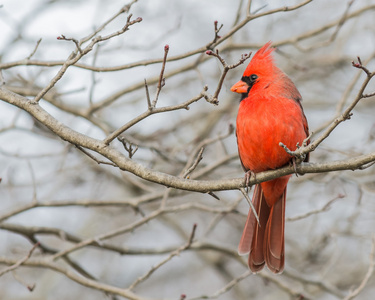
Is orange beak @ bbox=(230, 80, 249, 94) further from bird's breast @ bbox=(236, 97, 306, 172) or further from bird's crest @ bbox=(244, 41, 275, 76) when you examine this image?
bird's breast @ bbox=(236, 97, 306, 172)

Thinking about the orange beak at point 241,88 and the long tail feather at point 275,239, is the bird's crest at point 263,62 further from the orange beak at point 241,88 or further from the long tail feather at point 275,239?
the long tail feather at point 275,239

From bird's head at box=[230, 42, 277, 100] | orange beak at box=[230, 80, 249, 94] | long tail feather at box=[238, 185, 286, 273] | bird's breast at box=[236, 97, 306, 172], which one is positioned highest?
bird's head at box=[230, 42, 277, 100]

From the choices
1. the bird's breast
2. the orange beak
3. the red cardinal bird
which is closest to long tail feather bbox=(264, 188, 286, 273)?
the red cardinal bird

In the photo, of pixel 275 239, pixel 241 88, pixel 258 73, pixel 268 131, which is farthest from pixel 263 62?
pixel 275 239

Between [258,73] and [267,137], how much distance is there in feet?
1.89

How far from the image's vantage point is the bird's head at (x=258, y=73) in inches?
132

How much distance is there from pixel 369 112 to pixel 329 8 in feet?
4.93

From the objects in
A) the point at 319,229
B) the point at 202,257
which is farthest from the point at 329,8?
the point at 202,257

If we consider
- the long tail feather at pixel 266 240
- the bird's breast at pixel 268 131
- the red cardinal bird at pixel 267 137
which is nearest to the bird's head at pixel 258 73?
the red cardinal bird at pixel 267 137

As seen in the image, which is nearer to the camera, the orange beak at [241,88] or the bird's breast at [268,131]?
the bird's breast at [268,131]

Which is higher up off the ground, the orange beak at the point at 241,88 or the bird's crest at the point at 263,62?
the bird's crest at the point at 263,62

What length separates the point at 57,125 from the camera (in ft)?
8.04

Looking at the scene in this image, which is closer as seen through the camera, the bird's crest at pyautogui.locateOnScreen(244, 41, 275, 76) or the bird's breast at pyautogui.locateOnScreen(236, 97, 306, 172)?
the bird's breast at pyautogui.locateOnScreen(236, 97, 306, 172)

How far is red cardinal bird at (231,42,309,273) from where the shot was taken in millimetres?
2977
